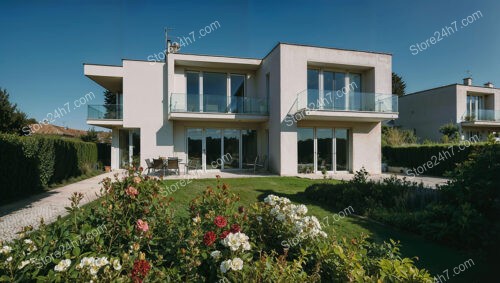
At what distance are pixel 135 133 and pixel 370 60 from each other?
51.9ft

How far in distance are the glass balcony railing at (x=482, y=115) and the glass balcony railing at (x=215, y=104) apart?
66.3 ft

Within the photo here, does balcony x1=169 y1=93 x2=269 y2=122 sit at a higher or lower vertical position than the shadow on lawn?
higher

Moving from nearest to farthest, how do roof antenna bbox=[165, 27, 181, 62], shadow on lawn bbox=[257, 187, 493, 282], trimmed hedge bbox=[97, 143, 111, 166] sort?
shadow on lawn bbox=[257, 187, 493, 282] < roof antenna bbox=[165, 27, 181, 62] < trimmed hedge bbox=[97, 143, 111, 166]

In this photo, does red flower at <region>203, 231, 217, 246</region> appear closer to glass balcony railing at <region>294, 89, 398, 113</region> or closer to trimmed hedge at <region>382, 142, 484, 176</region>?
glass balcony railing at <region>294, 89, 398, 113</region>

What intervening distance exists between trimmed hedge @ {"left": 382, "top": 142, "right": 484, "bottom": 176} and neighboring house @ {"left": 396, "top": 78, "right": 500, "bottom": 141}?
7.28m

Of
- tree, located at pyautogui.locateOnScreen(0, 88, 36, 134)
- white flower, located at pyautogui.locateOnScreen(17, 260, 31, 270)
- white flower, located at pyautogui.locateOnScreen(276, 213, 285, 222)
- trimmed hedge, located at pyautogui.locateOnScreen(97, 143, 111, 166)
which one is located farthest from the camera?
trimmed hedge, located at pyautogui.locateOnScreen(97, 143, 111, 166)

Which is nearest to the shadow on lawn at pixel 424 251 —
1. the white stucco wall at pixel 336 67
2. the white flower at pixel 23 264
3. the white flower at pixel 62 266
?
the white flower at pixel 62 266

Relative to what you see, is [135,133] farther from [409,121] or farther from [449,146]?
[409,121]

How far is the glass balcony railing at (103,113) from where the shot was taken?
16.0 metres

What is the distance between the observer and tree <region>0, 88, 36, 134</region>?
41.6ft

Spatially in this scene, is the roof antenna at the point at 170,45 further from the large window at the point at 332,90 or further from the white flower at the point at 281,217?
the white flower at the point at 281,217

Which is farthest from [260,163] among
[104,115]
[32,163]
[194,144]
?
[32,163]

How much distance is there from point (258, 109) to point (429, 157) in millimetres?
11636

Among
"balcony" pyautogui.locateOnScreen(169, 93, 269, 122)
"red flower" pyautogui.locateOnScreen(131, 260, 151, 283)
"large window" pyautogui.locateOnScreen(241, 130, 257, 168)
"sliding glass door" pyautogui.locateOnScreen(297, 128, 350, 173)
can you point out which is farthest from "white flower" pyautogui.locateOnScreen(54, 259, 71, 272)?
"large window" pyautogui.locateOnScreen(241, 130, 257, 168)
